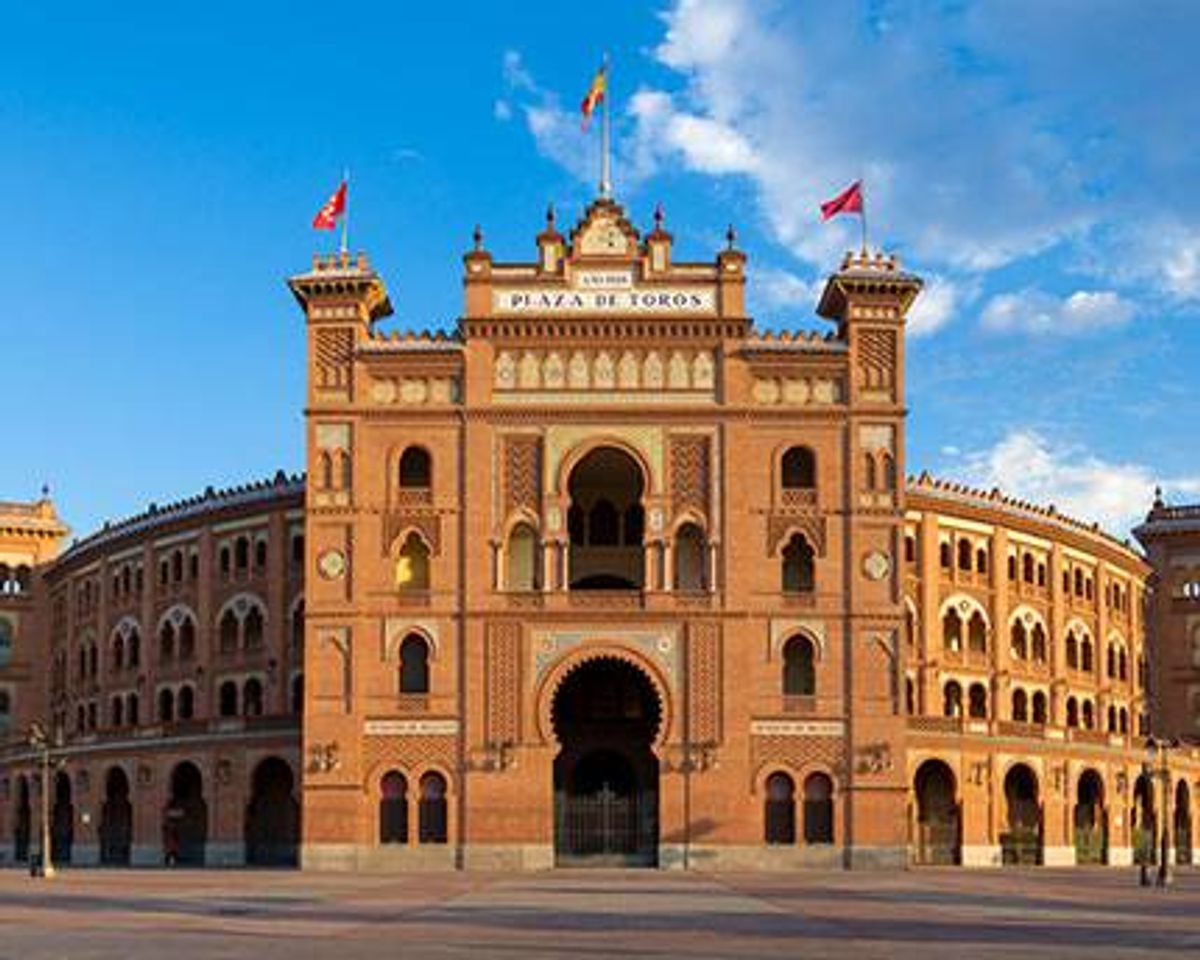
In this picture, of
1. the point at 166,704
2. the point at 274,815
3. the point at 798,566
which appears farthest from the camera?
the point at 166,704

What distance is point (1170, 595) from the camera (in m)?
110

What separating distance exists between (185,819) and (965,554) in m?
36.0

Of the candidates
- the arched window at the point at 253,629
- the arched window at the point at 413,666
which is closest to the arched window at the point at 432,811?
the arched window at the point at 413,666

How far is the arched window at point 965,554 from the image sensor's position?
89.8 meters

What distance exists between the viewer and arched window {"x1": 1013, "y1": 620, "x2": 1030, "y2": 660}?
303 feet

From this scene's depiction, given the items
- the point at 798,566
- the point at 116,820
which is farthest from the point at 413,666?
the point at 116,820

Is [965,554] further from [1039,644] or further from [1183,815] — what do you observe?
Result: [1183,815]

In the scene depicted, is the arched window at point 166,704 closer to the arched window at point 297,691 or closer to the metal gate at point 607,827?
the arched window at point 297,691

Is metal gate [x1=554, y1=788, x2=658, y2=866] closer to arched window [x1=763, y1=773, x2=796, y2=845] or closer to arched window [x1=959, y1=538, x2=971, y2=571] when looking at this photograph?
arched window [x1=763, y1=773, x2=796, y2=845]

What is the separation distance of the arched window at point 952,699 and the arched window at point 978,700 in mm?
998

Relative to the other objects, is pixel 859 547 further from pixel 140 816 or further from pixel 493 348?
pixel 140 816

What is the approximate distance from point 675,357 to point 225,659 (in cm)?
2841

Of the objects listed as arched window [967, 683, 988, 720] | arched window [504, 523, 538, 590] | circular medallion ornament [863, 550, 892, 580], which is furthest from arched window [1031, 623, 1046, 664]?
arched window [504, 523, 538, 590]

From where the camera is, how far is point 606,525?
80.4 meters
